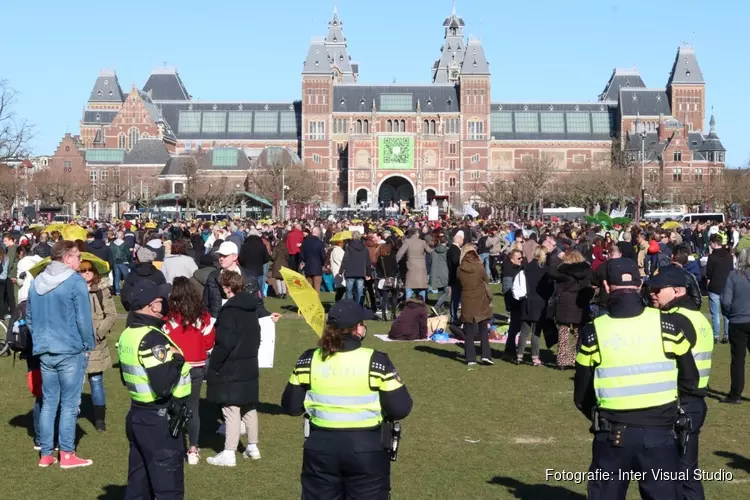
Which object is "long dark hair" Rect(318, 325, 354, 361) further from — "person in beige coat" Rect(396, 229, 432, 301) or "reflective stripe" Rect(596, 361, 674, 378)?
"person in beige coat" Rect(396, 229, 432, 301)

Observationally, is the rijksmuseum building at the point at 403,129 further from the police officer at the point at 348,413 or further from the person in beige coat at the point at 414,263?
the police officer at the point at 348,413

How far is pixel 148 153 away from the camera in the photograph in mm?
93000

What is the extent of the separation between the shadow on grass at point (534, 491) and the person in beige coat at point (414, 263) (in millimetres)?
9632

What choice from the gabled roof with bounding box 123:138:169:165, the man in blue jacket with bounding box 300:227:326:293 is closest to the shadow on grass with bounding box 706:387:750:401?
the man in blue jacket with bounding box 300:227:326:293

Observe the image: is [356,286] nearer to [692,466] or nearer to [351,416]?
[692,466]

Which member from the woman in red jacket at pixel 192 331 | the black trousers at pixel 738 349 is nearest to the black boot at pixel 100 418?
the woman in red jacket at pixel 192 331

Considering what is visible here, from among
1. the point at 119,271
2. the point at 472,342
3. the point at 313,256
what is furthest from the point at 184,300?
the point at 119,271

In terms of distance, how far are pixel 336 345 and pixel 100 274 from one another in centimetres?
415

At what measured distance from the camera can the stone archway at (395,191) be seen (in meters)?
104

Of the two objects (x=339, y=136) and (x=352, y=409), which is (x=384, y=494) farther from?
(x=339, y=136)

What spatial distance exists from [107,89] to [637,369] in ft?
356

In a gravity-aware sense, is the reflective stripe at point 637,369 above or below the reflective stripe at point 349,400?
above

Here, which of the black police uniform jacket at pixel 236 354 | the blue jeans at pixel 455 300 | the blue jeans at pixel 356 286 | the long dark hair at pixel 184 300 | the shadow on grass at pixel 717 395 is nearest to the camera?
the long dark hair at pixel 184 300

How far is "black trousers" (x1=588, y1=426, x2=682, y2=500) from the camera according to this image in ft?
16.8
